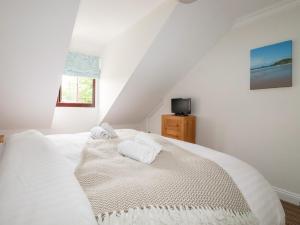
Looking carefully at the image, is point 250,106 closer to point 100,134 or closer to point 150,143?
point 150,143

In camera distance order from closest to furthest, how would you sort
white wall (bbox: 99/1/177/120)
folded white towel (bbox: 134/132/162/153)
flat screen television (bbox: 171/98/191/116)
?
folded white towel (bbox: 134/132/162/153)
white wall (bbox: 99/1/177/120)
flat screen television (bbox: 171/98/191/116)

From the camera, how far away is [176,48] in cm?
300

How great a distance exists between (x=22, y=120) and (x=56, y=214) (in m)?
3.34

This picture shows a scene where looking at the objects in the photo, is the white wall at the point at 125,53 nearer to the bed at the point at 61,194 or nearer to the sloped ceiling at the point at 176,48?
the sloped ceiling at the point at 176,48

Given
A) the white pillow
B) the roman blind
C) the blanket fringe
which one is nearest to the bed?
the white pillow

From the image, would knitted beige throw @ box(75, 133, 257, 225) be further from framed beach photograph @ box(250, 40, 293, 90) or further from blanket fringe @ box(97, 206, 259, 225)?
framed beach photograph @ box(250, 40, 293, 90)

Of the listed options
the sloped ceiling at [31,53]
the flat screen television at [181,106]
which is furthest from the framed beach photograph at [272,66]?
the sloped ceiling at [31,53]

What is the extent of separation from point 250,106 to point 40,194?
8.82 ft

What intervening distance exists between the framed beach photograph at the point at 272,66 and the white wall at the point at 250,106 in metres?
0.06

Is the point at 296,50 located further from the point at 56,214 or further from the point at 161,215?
the point at 56,214

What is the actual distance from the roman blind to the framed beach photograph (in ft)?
9.52

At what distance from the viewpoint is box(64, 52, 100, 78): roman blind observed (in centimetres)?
356

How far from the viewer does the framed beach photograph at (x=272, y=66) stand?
88.3 inches

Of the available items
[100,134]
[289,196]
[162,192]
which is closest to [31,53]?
[100,134]
